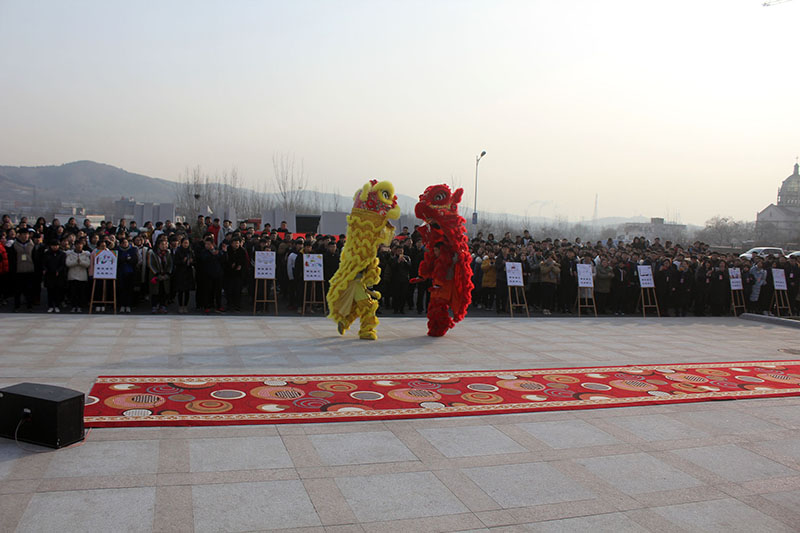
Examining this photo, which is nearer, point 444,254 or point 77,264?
point 444,254

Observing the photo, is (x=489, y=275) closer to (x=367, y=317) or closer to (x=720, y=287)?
(x=367, y=317)

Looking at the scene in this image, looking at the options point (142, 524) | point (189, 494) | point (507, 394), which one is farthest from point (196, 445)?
point (507, 394)

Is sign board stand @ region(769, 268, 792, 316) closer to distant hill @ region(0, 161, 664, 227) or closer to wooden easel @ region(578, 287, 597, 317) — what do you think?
wooden easel @ region(578, 287, 597, 317)

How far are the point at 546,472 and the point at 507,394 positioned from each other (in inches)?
84.1

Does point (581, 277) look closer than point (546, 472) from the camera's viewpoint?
No

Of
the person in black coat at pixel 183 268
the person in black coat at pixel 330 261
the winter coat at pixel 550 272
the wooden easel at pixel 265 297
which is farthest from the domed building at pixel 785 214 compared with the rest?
the person in black coat at pixel 183 268

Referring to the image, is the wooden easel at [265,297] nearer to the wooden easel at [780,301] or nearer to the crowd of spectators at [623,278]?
the crowd of spectators at [623,278]

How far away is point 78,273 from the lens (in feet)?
36.5

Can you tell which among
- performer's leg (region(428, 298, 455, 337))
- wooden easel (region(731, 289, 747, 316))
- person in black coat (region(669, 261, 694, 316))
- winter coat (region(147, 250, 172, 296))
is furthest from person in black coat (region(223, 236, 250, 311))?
wooden easel (region(731, 289, 747, 316))

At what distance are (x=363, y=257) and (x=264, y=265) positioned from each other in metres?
3.55

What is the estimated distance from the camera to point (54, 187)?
14025 cm

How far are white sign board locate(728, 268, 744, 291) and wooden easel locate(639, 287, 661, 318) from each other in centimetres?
206

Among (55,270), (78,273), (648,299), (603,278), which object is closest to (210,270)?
(78,273)

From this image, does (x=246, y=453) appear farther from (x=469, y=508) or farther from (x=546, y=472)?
(x=546, y=472)
